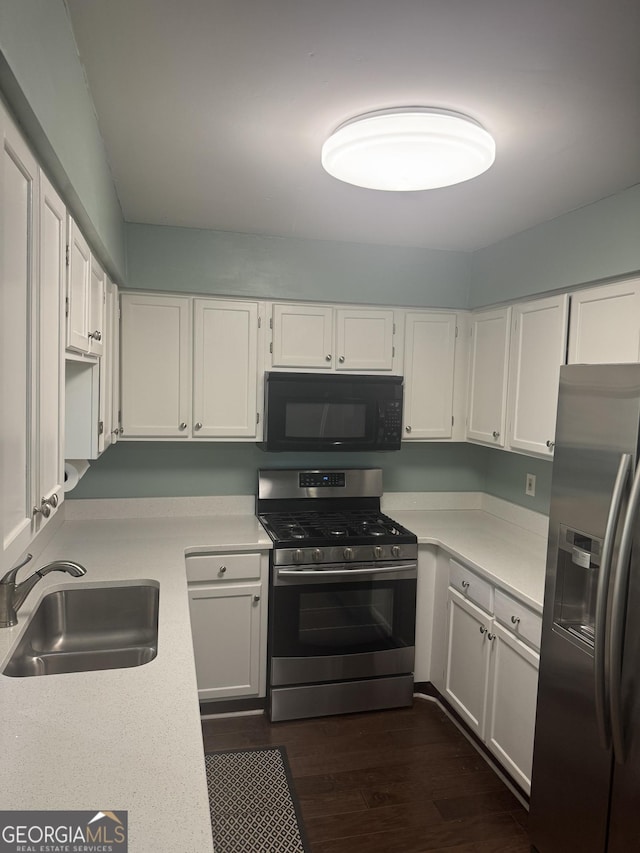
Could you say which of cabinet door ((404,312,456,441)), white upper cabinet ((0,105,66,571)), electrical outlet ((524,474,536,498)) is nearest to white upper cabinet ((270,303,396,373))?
cabinet door ((404,312,456,441))

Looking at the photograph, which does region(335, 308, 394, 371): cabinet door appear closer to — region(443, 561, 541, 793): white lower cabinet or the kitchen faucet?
region(443, 561, 541, 793): white lower cabinet

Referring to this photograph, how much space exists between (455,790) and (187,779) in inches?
66.1

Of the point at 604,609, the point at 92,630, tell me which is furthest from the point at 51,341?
the point at 604,609

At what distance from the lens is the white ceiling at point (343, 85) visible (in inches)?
48.9

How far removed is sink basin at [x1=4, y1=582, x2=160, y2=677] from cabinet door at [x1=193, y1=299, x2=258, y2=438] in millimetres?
1060

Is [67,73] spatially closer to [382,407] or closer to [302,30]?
[302,30]

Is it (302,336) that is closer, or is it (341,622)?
(341,622)

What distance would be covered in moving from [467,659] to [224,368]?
187 centimetres

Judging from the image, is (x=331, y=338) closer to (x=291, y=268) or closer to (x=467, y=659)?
(x=291, y=268)

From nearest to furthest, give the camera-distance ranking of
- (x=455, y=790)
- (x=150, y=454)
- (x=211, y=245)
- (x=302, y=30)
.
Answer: (x=302, y=30), (x=455, y=790), (x=211, y=245), (x=150, y=454)

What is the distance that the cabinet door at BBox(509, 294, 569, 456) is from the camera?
8.46 ft

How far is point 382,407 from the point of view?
3213 mm

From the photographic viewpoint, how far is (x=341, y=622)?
294 centimetres

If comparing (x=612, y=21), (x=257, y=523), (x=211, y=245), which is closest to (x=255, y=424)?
(x=257, y=523)
